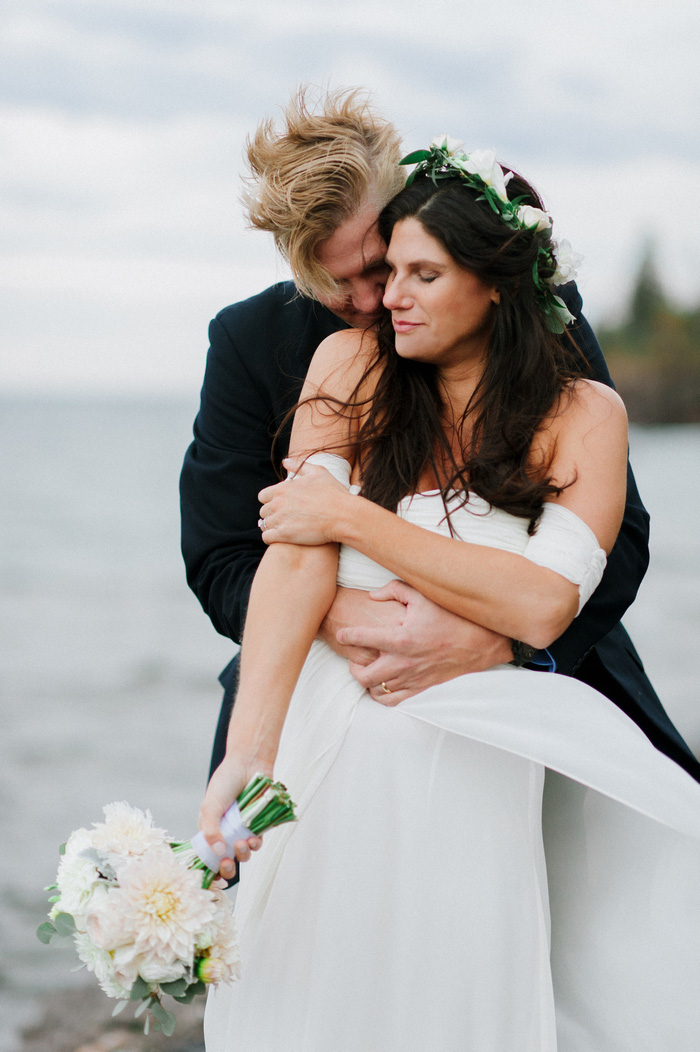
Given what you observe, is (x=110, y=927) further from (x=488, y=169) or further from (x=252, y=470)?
(x=488, y=169)

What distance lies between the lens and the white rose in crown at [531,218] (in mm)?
2262

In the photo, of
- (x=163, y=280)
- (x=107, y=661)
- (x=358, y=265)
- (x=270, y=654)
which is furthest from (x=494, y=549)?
(x=163, y=280)

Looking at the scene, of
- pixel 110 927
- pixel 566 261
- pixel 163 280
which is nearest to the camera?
pixel 110 927

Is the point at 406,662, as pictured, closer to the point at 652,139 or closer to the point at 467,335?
the point at 467,335

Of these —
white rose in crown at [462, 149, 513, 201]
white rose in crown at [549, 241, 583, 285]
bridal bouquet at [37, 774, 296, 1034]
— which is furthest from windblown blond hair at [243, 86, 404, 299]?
bridal bouquet at [37, 774, 296, 1034]

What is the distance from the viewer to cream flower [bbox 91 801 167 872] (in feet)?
5.70

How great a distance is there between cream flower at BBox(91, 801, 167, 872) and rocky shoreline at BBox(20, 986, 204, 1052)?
157 centimetres

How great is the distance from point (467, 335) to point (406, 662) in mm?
878

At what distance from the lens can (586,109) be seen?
13.2 m

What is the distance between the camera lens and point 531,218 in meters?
2.27

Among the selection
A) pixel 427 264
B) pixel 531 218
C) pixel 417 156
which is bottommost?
pixel 427 264

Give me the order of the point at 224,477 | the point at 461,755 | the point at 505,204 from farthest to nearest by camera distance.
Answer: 1. the point at 224,477
2. the point at 505,204
3. the point at 461,755

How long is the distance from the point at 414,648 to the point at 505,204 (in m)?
1.10

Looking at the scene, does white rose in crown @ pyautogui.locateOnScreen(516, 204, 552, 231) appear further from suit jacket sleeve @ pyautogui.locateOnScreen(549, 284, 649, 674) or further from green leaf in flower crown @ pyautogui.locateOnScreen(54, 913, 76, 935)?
green leaf in flower crown @ pyautogui.locateOnScreen(54, 913, 76, 935)
